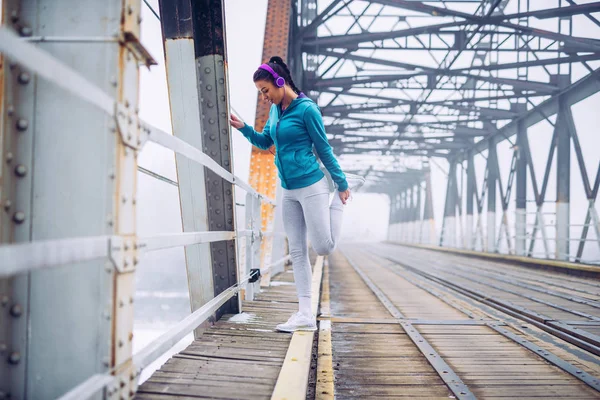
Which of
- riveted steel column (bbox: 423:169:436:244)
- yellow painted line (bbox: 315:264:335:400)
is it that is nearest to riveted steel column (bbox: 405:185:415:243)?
riveted steel column (bbox: 423:169:436:244)

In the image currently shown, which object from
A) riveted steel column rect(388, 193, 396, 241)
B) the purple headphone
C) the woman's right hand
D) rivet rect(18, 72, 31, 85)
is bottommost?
rivet rect(18, 72, 31, 85)

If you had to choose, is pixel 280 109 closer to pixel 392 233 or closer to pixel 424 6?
pixel 424 6

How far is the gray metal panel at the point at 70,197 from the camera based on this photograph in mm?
1506

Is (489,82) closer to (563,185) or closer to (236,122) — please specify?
(563,185)

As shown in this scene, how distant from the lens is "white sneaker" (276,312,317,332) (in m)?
3.23

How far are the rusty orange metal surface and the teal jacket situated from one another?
4018mm

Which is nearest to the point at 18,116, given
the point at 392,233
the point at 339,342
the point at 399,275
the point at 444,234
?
the point at 339,342

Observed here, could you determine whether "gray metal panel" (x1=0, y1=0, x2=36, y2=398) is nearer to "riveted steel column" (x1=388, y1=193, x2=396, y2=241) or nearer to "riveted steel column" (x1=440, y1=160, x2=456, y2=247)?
"riveted steel column" (x1=440, y1=160, x2=456, y2=247)

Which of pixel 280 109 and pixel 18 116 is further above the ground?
pixel 280 109

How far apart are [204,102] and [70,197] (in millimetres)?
1941

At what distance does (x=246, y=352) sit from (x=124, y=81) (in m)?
1.69

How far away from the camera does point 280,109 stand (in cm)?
317

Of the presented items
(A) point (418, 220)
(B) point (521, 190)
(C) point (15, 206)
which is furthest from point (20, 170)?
(A) point (418, 220)

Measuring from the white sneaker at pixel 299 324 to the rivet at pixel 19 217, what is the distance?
2.04m
